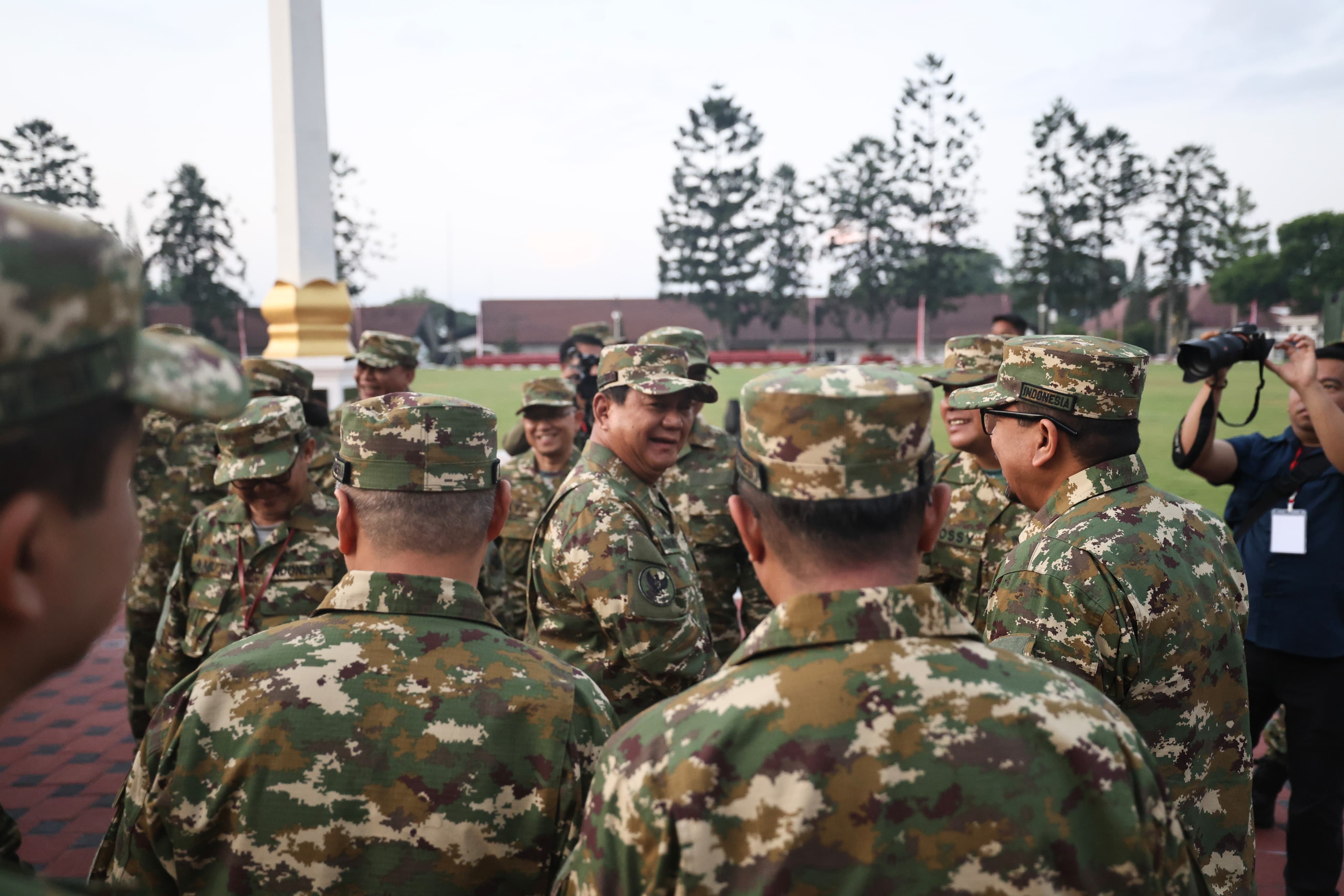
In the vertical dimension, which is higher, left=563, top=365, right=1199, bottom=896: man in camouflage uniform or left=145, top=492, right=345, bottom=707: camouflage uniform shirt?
left=563, top=365, right=1199, bottom=896: man in camouflage uniform

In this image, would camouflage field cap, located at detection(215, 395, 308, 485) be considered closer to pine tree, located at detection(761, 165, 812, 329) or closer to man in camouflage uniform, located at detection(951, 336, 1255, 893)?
man in camouflage uniform, located at detection(951, 336, 1255, 893)

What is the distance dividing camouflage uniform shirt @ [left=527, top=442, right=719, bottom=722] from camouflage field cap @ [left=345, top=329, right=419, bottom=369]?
3.22 meters

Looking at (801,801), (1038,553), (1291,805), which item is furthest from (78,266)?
(1291,805)

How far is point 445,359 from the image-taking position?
157ft

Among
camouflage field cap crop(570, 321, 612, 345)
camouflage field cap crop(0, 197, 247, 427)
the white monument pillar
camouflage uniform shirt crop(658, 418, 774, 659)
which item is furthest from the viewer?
the white monument pillar

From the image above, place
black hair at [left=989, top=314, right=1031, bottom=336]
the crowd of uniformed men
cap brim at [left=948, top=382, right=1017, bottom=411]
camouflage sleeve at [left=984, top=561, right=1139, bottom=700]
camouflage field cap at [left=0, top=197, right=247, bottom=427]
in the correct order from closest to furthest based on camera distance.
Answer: camouflage field cap at [left=0, top=197, right=247, bottom=427] < the crowd of uniformed men < camouflage sleeve at [left=984, top=561, right=1139, bottom=700] < cap brim at [left=948, top=382, right=1017, bottom=411] < black hair at [left=989, top=314, right=1031, bottom=336]

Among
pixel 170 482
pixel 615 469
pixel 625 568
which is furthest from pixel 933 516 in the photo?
pixel 170 482

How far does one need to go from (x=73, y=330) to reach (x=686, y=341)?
16.7 ft

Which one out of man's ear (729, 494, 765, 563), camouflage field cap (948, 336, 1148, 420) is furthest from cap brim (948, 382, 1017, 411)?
man's ear (729, 494, 765, 563)

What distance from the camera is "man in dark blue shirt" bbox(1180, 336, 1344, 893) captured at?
369cm

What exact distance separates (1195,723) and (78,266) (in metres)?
2.74

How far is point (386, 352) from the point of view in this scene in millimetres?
6203

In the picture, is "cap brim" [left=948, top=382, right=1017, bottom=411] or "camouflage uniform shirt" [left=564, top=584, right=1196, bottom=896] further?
"cap brim" [left=948, top=382, right=1017, bottom=411]

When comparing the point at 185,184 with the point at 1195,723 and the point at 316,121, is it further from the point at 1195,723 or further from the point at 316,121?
the point at 1195,723
